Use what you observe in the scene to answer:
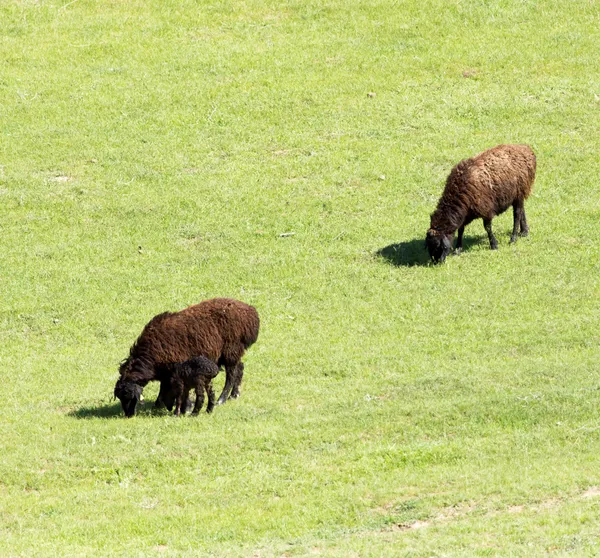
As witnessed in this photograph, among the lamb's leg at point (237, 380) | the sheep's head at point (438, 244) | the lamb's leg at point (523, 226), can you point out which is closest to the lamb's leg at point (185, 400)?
the lamb's leg at point (237, 380)

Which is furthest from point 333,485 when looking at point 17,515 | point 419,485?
point 17,515

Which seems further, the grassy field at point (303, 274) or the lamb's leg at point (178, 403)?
the lamb's leg at point (178, 403)

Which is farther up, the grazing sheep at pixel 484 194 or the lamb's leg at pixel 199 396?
the grazing sheep at pixel 484 194

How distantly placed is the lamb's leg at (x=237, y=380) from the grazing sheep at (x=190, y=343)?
0.03m

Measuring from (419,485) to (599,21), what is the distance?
26032 millimetres

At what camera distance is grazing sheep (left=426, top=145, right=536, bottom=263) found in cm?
2581

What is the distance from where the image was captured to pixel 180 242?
90.6ft

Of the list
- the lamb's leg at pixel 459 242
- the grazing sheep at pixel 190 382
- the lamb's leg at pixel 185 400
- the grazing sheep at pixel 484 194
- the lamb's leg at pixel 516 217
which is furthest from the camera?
the lamb's leg at pixel 516 217

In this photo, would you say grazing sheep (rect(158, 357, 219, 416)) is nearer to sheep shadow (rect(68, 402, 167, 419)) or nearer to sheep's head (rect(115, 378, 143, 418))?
sheep shadow (rect(68, 402, 167, 419))

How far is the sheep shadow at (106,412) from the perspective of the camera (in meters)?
19.5

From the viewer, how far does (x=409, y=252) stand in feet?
86.9

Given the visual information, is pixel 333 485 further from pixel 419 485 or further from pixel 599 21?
pixel 599 21

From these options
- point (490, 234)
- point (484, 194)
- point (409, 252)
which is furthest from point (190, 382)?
point (490, 234)

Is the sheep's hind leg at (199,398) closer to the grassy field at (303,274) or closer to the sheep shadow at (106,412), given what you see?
the grassy field at (303,274)
